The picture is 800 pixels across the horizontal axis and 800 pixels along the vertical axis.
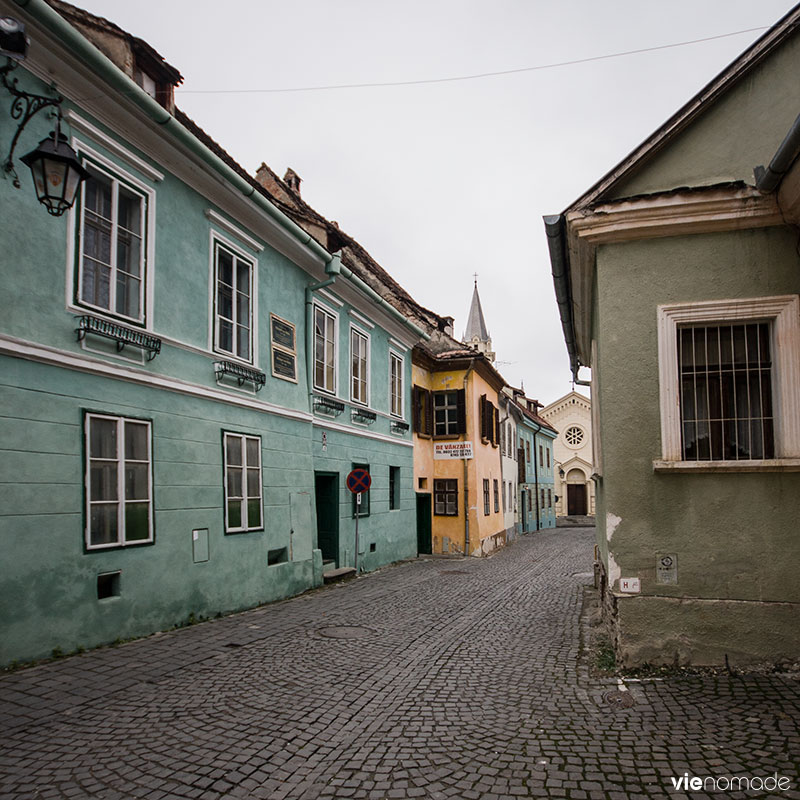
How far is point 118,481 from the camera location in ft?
25.8

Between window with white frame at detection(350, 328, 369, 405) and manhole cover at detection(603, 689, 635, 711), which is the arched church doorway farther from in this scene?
manhole cover at detection(603, 689, 635, 711)

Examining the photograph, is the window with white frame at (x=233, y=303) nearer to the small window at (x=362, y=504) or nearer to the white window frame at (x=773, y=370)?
the small window at (x=362, y=504)

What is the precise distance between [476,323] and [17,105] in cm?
5801

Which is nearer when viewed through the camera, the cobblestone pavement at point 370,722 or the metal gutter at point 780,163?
the cobblestone pavement at point 370,722

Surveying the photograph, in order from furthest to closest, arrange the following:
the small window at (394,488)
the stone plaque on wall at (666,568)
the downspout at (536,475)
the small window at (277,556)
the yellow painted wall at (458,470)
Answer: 1. the downspout at (536,475)
2. the yellow painted wall at (458,470)
3. the small window at (394,488)
4. the small window at (277,556)
5. the stone plaque on wall at (666,568)

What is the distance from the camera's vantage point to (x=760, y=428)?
6531mm

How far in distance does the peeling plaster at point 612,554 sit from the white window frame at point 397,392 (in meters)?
11.5

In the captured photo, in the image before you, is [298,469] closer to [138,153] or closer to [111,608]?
[111,608]

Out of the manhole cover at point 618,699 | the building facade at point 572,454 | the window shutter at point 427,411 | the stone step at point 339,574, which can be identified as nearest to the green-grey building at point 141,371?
the stone step at point 339,574

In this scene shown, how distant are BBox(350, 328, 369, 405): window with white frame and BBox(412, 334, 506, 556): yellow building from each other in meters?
4.12

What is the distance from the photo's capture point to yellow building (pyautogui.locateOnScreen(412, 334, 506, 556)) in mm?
20938

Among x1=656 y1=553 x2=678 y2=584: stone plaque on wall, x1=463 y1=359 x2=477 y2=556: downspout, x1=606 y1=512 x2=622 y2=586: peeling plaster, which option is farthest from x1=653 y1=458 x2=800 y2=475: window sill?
x1=463 y1=359 x2=477 y2=556: downspout

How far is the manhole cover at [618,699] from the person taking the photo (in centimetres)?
549

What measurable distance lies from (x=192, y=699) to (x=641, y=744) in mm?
3560
